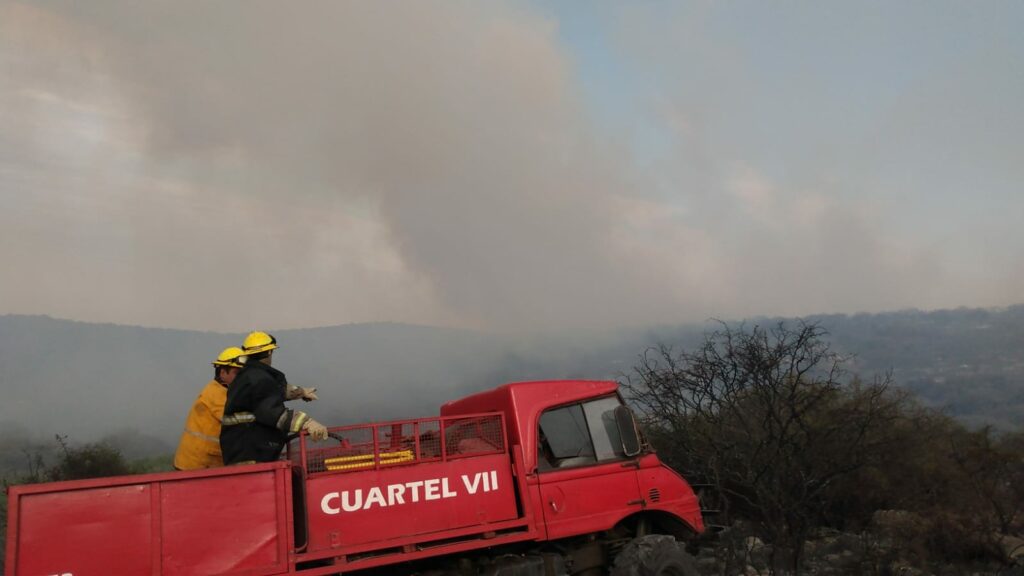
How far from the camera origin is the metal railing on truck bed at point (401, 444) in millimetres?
7434

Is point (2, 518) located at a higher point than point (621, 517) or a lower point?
higher

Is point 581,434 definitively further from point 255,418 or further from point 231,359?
point 231,359

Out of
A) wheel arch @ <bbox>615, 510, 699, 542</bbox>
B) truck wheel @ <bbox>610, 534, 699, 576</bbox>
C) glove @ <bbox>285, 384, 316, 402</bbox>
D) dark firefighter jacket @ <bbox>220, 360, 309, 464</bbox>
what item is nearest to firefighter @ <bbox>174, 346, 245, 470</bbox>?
dark firefighter jacket @ <bbox>220, 360, 309, 464</bbox>

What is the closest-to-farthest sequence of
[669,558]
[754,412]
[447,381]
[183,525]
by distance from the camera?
[183,525] → [669,558] → [754,412] → [447,381]

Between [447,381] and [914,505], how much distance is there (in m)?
127

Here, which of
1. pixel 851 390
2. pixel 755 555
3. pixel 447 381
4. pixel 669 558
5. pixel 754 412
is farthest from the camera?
pixel 447 381

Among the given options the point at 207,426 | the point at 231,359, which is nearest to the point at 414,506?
the point at 207,426

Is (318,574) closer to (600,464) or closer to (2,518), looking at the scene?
(600,464)

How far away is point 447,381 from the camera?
144750 mm

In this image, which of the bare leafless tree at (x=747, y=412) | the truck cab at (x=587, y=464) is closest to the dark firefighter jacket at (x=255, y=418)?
the truck cab at (x=587, y=464)

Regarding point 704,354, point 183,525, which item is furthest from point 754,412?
point 183,525

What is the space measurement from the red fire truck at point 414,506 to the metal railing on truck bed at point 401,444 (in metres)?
0.02

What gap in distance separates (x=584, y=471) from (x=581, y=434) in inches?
19.1

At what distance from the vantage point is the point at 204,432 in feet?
25.0
